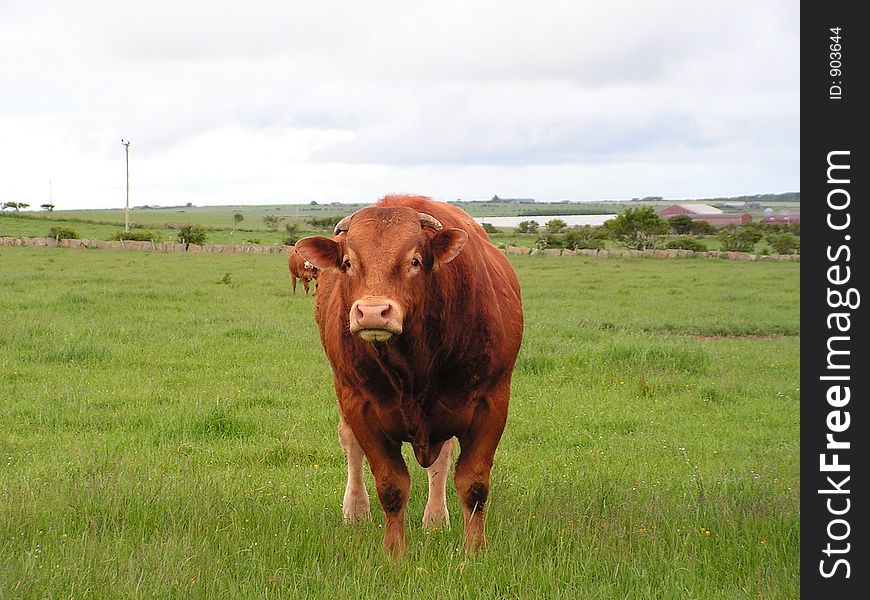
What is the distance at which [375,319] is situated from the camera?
3998 millimetres

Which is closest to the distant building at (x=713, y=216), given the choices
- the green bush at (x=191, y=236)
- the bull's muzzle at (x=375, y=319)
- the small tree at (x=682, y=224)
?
the small tree at (x=682, y=224)

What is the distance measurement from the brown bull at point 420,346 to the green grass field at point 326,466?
18.6 inches

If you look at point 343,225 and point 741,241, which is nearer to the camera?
point 343,225

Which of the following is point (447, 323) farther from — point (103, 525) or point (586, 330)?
point (586, 330)

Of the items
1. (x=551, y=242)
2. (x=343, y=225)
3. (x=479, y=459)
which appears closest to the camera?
(x=343, y=225)

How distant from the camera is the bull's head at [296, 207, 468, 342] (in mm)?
4332

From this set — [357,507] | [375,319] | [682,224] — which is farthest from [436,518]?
[682,224]

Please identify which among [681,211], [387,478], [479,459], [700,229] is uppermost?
[681,211]

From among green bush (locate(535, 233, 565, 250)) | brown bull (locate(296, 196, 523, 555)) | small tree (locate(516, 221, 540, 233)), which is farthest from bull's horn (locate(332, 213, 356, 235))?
small tree (locate(516, 221, 540, 233))

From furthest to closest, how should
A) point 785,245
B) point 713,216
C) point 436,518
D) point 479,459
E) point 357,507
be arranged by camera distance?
point 713,216, point 785,245, point 357,507, point 436,518, point 479,459

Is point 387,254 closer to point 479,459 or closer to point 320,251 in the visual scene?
point 320,251

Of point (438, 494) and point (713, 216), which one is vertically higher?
point (713, 216)
